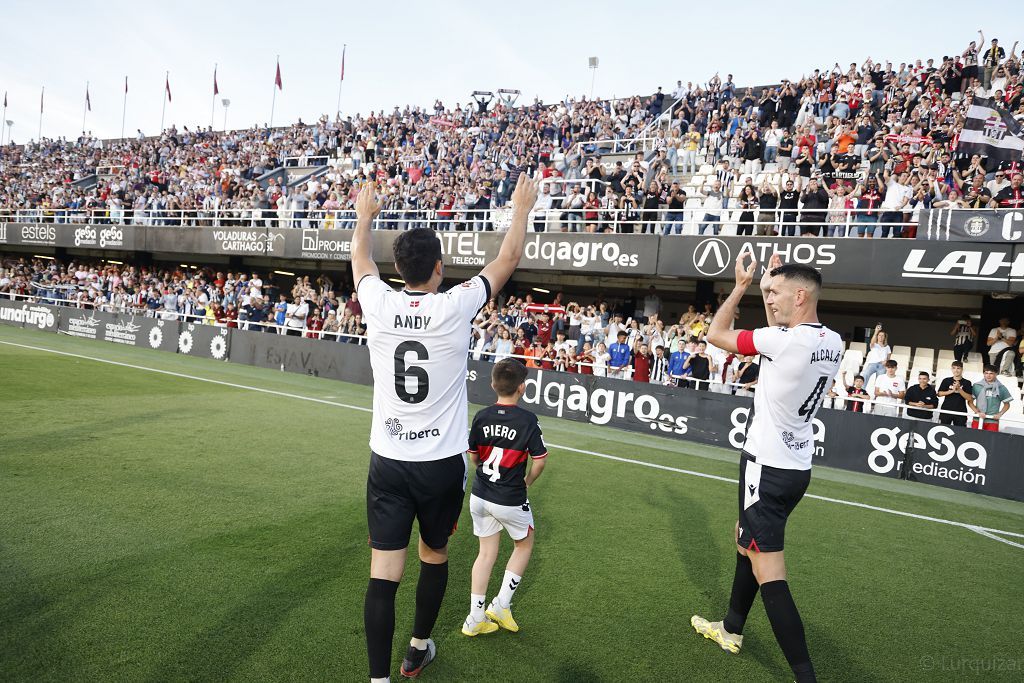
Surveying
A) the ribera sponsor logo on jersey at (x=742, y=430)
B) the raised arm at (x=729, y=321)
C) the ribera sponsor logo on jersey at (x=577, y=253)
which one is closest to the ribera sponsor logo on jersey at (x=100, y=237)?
the ribera sponsor logo on jersey at (x=577, y=253)

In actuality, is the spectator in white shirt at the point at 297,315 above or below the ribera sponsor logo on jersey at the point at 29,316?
above

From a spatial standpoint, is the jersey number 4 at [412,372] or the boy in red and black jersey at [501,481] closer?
the jersey number 4 at [412,372]

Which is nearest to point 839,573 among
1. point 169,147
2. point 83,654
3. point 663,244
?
point 83,654

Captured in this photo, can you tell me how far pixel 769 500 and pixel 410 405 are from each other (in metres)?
2.07

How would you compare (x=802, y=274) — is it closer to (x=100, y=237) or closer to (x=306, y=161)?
(x=100, y=237)

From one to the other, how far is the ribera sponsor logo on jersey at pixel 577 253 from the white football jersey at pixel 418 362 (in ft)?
46.2

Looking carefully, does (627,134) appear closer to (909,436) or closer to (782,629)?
(909,436)

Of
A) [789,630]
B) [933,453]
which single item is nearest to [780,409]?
[789,630]

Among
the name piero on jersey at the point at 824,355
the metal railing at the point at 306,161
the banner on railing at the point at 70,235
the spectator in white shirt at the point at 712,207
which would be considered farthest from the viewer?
the metal railing at the point at 306,161

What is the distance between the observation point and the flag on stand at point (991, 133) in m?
14.2

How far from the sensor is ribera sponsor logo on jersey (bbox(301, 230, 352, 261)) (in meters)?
21.6

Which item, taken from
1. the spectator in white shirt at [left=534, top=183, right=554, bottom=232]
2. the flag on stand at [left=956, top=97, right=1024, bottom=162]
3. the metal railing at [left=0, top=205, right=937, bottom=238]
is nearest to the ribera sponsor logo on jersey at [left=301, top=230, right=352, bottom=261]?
the metal railing at [left=0, top=205, right=937, bottom=238]

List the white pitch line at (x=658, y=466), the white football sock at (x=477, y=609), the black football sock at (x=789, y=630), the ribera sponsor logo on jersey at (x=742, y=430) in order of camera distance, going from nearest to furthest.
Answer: the black football sock at (x=789, y=630), the white football sock at (x=477, y=609), the white pitch line at (x=658, y=466), the ribera sponsor logo on jersey at (x=742, y=430)

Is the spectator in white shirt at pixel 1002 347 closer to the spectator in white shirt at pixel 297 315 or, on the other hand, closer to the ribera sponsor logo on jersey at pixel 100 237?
the spectator in white shirt at pixel 297 315
